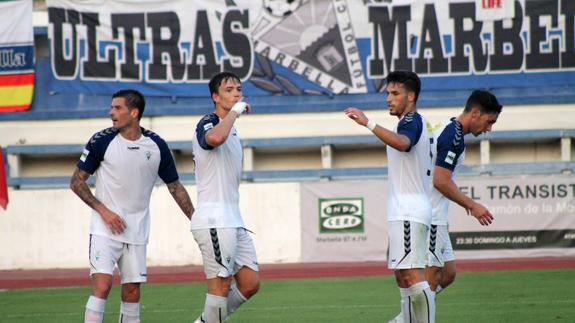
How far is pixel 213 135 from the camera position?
7.86 m

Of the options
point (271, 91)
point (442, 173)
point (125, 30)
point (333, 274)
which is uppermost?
point (125, 30)

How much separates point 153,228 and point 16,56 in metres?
6.42

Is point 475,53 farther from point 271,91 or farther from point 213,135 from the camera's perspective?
point 213,135

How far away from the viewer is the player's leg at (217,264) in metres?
8.23

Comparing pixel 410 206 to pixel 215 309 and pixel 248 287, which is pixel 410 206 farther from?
pixel 215 309

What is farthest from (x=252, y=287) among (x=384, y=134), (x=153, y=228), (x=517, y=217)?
(x=153, y=228)

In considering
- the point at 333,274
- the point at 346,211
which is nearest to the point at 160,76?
the point at 346,211

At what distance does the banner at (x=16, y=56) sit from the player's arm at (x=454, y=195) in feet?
60.6

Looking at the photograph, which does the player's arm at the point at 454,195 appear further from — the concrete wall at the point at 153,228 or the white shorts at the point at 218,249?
the concrete wall at the point at 153,228

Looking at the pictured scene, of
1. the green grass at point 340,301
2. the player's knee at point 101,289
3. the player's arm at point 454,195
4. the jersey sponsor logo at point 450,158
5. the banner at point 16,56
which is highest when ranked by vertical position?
the banner at point 16,56

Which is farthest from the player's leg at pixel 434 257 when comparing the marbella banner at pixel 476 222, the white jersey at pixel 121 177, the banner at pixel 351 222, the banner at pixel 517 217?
the banner at pixel 351 222

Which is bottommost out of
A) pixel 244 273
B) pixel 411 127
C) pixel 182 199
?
pixel 244 273

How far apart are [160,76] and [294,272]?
7.85 metres

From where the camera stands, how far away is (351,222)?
21594 mm
